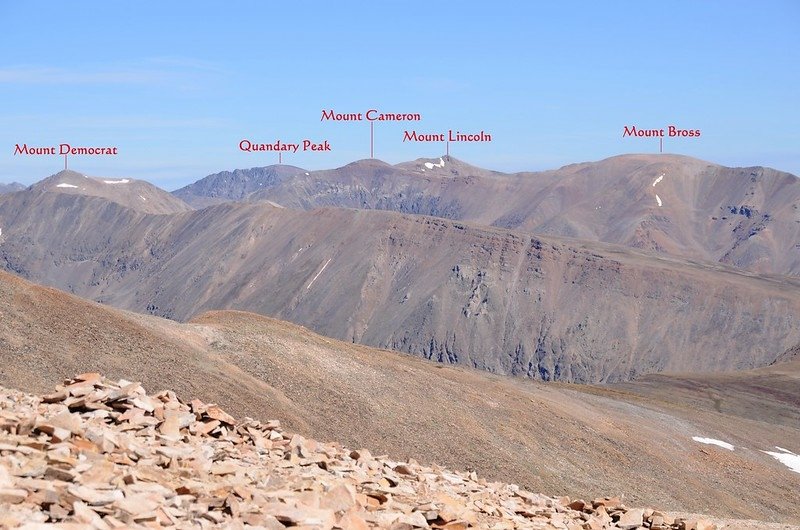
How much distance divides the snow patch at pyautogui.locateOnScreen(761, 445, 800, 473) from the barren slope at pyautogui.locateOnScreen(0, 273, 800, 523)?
2463 mm

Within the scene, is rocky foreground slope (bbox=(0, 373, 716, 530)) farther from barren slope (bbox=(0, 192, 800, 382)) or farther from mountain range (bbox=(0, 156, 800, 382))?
mountain range (bbox=(0, 156, 800, 382))

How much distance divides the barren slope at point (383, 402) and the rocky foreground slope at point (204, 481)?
10063 millimetres

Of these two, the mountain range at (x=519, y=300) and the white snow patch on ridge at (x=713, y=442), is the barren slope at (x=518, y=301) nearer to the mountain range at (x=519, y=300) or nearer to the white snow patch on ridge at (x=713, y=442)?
the mountain range at (x=519, y=300)

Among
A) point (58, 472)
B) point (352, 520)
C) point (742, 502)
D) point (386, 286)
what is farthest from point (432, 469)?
point (386, 286)

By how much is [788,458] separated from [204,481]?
148 feet

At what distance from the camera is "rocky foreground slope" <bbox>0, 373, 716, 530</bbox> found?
481 inches

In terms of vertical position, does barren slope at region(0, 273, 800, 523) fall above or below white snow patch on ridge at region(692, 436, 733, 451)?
above

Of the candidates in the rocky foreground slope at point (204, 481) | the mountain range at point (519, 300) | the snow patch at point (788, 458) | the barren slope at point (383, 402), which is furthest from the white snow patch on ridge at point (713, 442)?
the mountain range at point (519, 300)

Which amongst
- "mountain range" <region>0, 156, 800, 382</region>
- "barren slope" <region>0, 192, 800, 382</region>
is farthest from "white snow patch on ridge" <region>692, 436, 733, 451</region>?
"mountain range" <region>0, 156, 800, 382</region>

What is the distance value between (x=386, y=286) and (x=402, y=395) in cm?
12338

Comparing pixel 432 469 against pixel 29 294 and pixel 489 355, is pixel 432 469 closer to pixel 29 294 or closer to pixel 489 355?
pixel 29 294

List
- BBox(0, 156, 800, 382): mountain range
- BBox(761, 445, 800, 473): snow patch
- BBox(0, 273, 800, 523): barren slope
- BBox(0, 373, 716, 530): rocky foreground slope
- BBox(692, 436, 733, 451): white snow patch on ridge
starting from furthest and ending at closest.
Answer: BBox(0, 156, 800, 382): mountain range
BBox(761, 445, 800, 473): snow patch
BBox(692, 436, 733, 451): white snow patch on ridge
BBox(0, 273, 800, 523): barren slope
BBox(0, 373, 716, 530): rocky foreground slope

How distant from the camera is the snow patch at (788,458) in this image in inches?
1977

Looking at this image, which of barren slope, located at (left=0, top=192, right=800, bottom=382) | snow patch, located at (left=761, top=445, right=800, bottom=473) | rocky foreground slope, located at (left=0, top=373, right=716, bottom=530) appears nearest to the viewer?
rocky foreground slope, located at (left=0, top=373, right=716, bottom=530)
